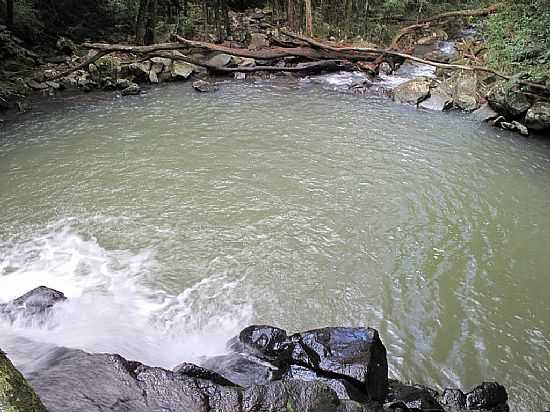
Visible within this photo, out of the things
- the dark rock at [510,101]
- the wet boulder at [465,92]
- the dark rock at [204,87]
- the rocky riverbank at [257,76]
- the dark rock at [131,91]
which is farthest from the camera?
the dark rock at [204,87]

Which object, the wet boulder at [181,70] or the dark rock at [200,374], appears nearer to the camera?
the dark rock at [200,374]

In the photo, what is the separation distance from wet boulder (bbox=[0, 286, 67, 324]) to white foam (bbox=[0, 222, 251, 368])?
0.28ft

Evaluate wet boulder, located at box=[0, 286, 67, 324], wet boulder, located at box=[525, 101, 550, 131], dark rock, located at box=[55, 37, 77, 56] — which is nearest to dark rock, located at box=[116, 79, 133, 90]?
dark rock, located at box=[55, 37, 77, 56]

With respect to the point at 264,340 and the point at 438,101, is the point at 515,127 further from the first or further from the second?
the point at 264,340

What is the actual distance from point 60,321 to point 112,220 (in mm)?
2078

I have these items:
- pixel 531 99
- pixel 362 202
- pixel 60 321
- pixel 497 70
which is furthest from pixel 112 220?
pixel 497 70

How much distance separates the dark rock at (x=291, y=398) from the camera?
2.94 meters

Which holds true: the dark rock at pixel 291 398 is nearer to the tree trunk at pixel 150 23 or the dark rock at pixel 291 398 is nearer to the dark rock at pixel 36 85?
the dark rock at pixel 36 85

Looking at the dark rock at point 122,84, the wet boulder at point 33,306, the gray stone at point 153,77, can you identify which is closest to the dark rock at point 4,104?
→ the dark rock at point 122,84

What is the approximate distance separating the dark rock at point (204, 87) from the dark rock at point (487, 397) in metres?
10.9

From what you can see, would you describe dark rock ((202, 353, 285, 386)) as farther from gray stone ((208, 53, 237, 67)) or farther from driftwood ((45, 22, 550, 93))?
gray stone ((208, 53, 237, 67))

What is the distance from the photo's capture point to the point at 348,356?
3736 millimetres

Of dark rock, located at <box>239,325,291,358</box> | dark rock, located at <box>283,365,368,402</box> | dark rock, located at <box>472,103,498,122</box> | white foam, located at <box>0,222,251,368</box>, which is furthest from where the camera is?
dark rock, located at <box>472,103,498,122</box>

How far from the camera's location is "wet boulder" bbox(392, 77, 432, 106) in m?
12.2
